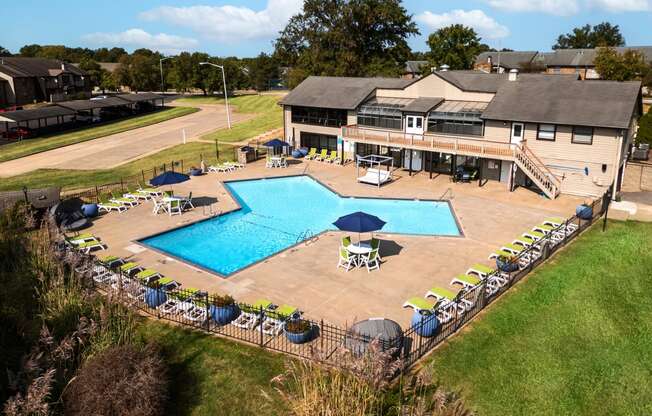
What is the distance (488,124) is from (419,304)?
2148 centimetres

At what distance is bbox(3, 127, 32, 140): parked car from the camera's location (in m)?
59.5

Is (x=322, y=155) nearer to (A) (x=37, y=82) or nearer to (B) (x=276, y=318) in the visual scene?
(B) (x=276, y=318)

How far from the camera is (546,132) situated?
32344 mm

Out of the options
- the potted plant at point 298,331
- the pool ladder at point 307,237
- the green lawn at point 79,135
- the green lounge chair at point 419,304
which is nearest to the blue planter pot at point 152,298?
the potted plant at point 298,331

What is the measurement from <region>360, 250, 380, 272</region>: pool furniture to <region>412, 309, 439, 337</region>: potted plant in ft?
18.4

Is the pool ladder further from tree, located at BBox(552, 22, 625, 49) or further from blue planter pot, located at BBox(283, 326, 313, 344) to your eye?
tree, located at BBox(552, 22, 625, 49)

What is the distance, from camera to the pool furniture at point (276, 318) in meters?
16.0

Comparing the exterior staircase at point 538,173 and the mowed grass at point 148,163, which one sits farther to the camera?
the mowed grass at point 148,163

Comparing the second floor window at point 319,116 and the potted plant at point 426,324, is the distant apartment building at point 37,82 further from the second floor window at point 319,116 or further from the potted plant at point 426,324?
the potted plant at point 426,324

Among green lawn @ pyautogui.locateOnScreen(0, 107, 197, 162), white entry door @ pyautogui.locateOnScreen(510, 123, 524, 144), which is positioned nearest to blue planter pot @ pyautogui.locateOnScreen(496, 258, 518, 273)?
white entry door @ pyautogui.locateOnScreen(510, 123, 524, 144)

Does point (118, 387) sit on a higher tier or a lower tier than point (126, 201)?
higher

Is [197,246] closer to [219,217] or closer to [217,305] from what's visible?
[219,217]

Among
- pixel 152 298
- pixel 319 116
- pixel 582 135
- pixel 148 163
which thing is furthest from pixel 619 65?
pixel 152 298

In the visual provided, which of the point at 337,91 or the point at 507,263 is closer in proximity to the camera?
the point at 507,263
